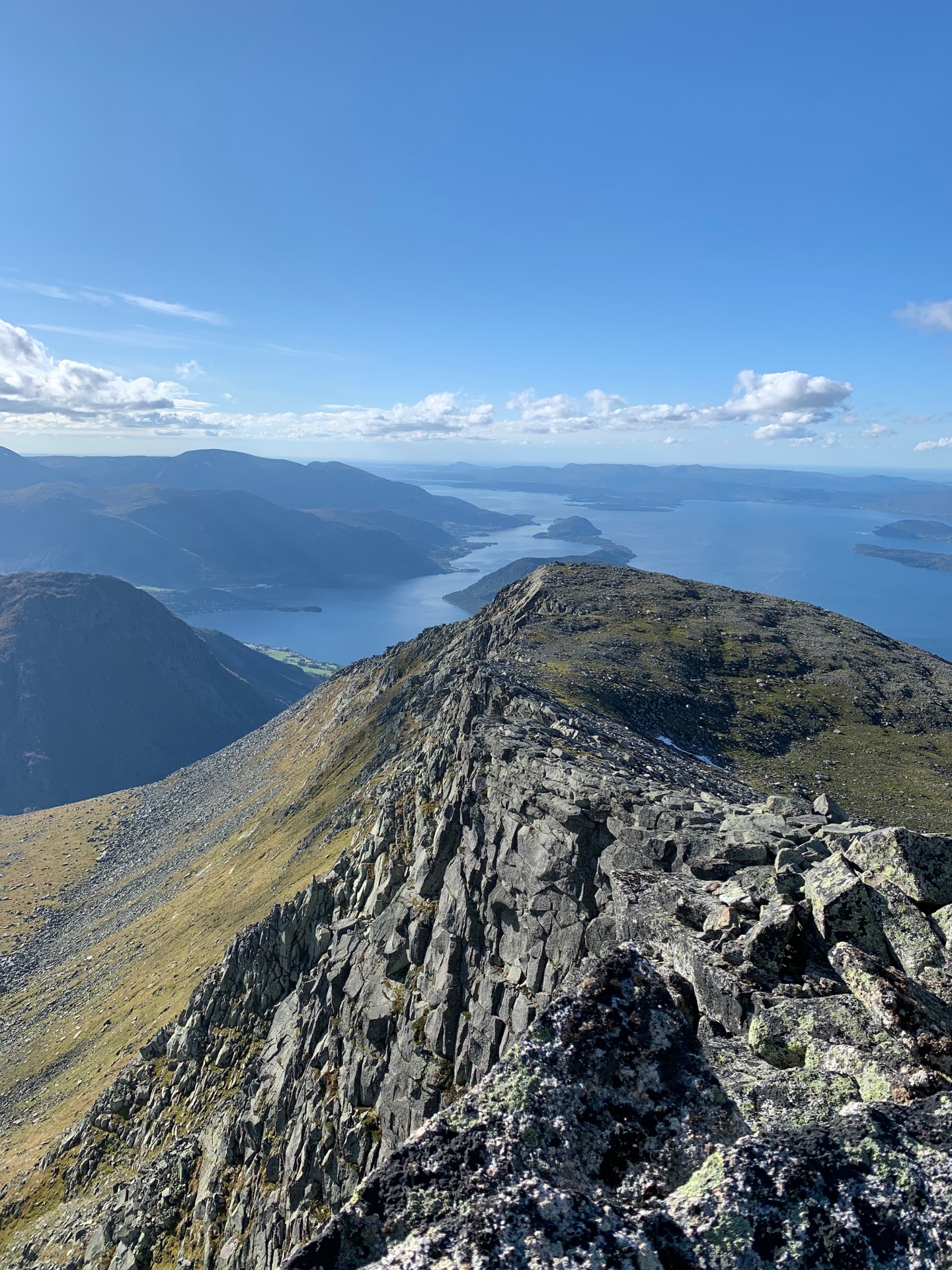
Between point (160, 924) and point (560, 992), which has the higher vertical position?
point (560, 992)

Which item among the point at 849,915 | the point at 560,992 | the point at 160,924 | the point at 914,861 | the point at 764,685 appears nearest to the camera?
the point at 560,992

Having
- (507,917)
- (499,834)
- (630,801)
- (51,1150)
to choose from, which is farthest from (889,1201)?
(51,1150)

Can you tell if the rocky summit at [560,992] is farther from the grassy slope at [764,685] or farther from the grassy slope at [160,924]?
the grassy slope at [160,924]

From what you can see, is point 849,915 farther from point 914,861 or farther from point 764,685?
point 764,685

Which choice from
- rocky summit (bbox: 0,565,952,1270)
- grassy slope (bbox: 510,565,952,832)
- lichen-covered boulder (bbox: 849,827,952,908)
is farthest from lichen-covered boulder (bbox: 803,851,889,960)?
grassy slope (bbox: 510,565,952,832)

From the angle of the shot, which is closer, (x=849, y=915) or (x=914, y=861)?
(x=849, y=915)

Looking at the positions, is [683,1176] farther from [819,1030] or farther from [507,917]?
[507,917]

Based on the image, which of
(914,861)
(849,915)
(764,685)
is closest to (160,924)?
(764,685)

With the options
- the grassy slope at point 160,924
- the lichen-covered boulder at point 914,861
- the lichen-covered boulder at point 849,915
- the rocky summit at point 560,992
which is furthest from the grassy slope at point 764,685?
the lichen-covered boulder at point 849,915
